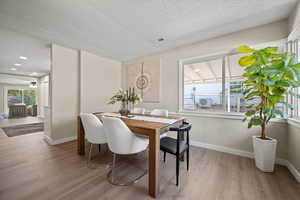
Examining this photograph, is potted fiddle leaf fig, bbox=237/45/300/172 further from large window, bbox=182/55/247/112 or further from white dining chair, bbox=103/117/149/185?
white dining chair, bbox=103/117/149/185

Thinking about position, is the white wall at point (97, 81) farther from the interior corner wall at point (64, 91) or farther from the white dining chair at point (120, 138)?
the white dining chair at point (120, 138)

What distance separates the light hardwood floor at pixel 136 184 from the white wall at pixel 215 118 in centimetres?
35

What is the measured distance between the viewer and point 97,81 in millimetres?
3705

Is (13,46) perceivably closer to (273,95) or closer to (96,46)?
(96,46)

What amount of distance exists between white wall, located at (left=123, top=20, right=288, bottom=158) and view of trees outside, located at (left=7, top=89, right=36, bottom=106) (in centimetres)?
999

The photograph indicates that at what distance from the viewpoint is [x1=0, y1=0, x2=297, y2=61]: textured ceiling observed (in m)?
1.69

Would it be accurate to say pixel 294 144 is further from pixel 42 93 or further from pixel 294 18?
pixel 42 93

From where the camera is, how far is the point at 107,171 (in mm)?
1783

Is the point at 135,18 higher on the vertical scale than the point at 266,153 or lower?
higher

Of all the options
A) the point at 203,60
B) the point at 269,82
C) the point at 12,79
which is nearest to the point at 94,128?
the point at 269,82

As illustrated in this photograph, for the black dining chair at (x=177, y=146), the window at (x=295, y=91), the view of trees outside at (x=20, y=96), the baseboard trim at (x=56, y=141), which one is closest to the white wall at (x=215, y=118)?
the window at (x=295, y=91)

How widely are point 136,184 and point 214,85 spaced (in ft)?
8.34

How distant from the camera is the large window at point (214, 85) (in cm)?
249

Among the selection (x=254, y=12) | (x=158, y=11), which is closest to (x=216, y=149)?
(x=254, y=12)
